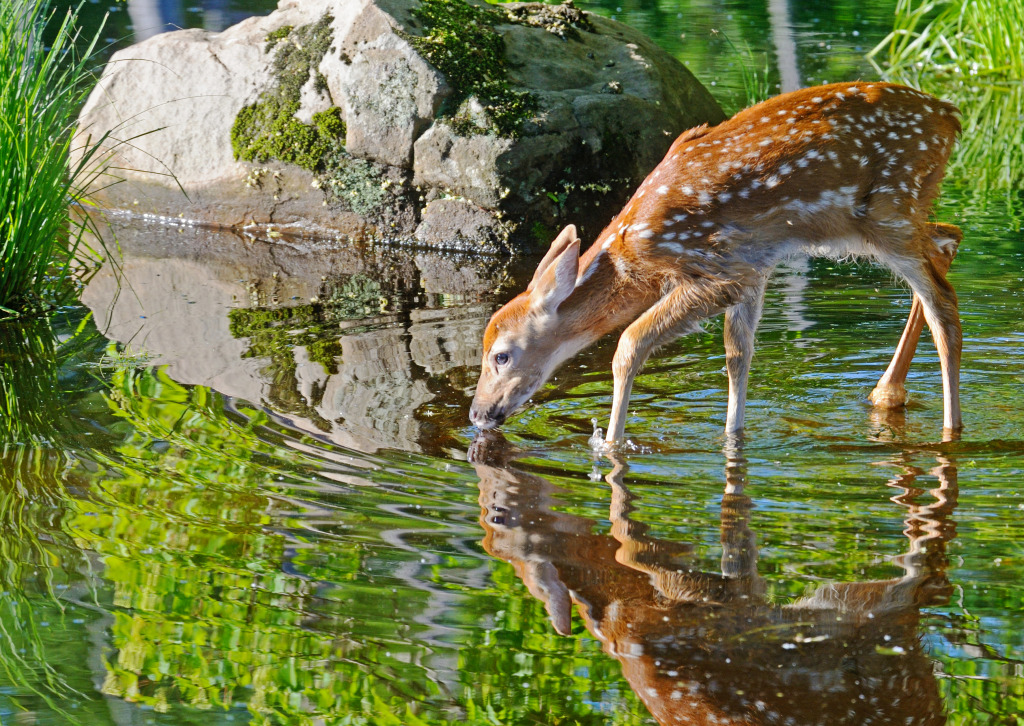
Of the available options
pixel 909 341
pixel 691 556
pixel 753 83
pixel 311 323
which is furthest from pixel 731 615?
pixel 753 83

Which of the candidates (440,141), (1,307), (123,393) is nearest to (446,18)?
(440,141)

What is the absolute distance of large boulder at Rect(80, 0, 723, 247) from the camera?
32.7ft

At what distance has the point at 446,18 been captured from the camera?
34.6 feet

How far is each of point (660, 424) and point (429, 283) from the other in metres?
3.45

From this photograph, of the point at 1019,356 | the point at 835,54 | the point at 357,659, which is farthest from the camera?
the point at 835,54

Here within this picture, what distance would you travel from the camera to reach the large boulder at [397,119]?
9.98m

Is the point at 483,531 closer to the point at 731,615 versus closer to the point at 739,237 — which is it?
the point at 731,615

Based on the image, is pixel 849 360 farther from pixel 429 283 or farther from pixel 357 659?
pixel 357 659

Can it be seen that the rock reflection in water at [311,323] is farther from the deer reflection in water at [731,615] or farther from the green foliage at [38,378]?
the deer reflection in water at [731,615]

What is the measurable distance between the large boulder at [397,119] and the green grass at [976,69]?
143 inches

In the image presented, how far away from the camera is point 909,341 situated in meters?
6.49

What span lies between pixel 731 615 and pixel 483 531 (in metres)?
1.09

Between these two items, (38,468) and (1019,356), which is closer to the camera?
(38,468)

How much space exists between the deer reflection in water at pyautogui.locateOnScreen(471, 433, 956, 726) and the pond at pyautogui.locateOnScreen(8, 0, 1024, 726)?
0.01 m
